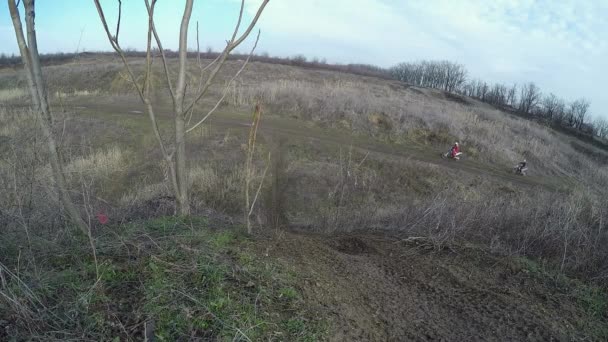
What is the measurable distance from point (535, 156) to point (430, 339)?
2426cm

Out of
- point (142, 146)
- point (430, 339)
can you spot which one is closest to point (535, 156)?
point (142, 146)

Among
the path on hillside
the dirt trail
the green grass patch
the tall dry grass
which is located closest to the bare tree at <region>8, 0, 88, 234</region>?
the green grass patch

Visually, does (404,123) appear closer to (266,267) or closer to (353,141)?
(353,141)

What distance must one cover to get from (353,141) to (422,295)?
611 inches

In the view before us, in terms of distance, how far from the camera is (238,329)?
Result: 207 centimetres

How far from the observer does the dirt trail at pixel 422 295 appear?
2.69m

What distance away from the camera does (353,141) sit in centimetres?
1847

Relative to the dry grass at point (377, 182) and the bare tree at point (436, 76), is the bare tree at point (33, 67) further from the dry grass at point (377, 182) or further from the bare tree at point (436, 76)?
the bare tree at point (436, 76)

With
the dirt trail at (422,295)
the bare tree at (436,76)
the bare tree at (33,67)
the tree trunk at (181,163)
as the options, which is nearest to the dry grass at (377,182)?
the bare tree at (33,67)

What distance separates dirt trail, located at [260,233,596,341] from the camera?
8.83 feet

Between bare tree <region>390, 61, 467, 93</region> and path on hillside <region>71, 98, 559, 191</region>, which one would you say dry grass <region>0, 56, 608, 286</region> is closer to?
path on hillside <region>71, 98, 559, 191</region>

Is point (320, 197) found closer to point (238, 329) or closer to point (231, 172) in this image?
point (231, 172)

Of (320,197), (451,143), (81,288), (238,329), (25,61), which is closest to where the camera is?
(238,329)

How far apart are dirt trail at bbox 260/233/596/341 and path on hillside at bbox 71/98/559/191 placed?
12874 millimetres
